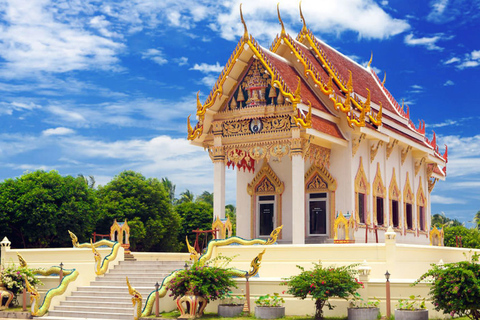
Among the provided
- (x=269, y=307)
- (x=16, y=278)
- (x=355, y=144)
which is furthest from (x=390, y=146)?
(x=16, y=278)

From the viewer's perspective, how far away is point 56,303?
51.5 ft

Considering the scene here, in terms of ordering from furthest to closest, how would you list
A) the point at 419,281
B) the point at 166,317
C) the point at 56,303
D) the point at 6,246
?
the point at 6,246 < the point at 56,303 < the point at 166,317 < the point at 419,281

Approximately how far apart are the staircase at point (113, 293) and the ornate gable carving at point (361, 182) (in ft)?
19.0

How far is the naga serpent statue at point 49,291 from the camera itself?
15273mm

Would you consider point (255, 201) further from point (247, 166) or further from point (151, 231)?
point (151, 231)

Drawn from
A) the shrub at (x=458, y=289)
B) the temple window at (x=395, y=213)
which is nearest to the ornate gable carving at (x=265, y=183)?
the temple window at (x=395, y=213)

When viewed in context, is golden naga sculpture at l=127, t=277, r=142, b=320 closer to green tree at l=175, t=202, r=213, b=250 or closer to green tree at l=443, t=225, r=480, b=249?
green tree at l=443, t=225, r=480, b=249

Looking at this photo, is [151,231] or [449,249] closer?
[449,249]

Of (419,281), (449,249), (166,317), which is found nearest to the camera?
(419,281)

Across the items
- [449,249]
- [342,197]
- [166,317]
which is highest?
[342,197]

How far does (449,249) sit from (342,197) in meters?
3.20

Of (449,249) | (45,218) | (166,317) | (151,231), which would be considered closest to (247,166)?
(449,249)

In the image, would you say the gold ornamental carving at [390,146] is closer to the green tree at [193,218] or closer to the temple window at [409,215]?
the temple window at [409,215]

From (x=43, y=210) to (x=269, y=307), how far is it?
64.9ft
